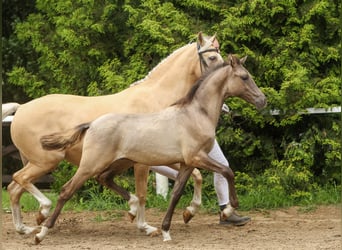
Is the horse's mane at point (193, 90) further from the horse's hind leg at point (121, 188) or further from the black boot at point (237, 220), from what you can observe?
the black boot at point (237, 220)

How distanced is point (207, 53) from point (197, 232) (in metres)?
1.78

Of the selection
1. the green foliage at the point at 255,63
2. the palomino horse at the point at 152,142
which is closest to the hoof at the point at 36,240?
the palomino horse at the point at 152,142

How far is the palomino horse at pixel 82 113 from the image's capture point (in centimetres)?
784

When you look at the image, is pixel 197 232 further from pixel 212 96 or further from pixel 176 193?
pixel 212 96

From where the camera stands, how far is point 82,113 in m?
7.85

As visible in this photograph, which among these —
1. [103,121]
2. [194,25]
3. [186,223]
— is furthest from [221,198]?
[194,25]

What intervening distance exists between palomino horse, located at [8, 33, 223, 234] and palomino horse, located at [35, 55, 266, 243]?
461 millimetres

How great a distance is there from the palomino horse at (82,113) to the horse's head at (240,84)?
0.25m

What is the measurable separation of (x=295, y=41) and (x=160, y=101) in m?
2.57

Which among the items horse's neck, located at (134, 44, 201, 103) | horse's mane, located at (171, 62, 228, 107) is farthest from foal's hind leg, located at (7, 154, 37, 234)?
horse's mane, located at (171, 62, 228, 107)

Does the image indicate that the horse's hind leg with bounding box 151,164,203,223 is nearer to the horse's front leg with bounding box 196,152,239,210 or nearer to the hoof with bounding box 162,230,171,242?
the hoof with bounding box 162,230,171,242

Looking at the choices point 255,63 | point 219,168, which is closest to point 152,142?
point 219,168

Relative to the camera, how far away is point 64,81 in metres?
10.7

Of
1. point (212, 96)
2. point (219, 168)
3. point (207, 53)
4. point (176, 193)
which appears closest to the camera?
point (219, 168)
